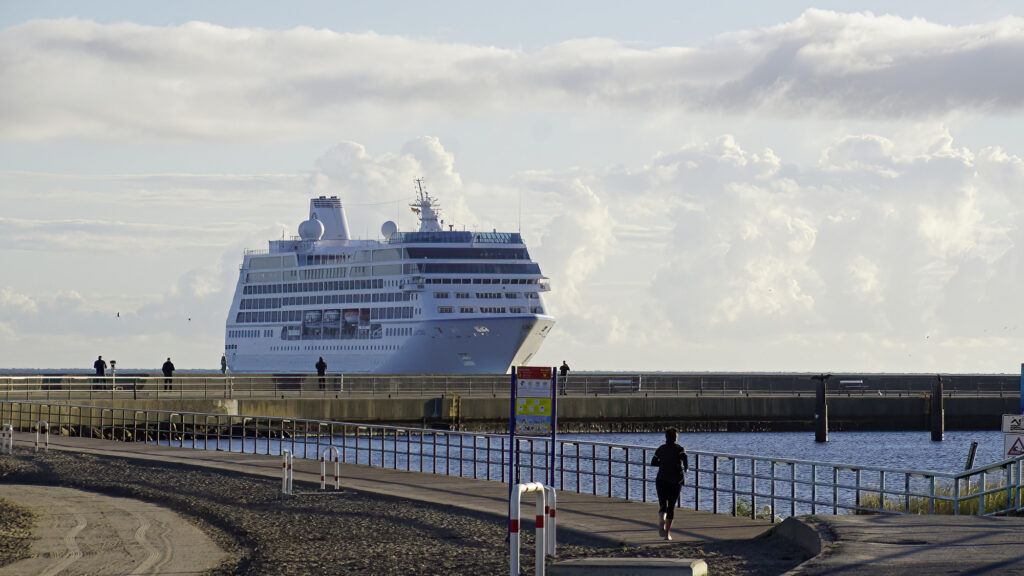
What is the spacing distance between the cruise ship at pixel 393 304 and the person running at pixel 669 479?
67080mm

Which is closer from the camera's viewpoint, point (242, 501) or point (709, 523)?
point (709, 523)

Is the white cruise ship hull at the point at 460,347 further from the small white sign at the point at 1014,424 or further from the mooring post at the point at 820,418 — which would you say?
the small white sign at the point at 1014,424

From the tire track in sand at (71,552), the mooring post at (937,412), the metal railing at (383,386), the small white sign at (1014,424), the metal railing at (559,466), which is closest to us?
the tire track in sand at (71,552)

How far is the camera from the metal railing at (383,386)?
4622cm

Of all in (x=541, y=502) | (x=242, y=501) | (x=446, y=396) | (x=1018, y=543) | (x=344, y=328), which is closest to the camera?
(x=541, y=502)

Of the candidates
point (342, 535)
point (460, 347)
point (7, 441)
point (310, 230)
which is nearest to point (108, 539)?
point (342, 535)

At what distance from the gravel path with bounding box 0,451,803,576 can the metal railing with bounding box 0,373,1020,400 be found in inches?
911

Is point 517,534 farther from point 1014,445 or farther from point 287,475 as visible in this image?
point 1014,445

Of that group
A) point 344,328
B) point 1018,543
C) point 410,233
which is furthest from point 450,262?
point 1018,543

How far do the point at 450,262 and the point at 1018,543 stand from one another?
73068 mm

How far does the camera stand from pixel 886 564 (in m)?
11.5

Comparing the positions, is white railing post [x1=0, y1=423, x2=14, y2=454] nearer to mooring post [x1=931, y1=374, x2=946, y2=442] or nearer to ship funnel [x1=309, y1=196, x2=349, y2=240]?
mooring post [x1=931, y1=374, x2=946, y2=442]

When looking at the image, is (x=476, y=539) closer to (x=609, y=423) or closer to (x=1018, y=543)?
(x=1018, y=543)

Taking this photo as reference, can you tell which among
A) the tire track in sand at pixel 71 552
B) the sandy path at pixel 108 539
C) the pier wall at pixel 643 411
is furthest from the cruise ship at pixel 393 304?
the tire track in sand at pixel 71 552
